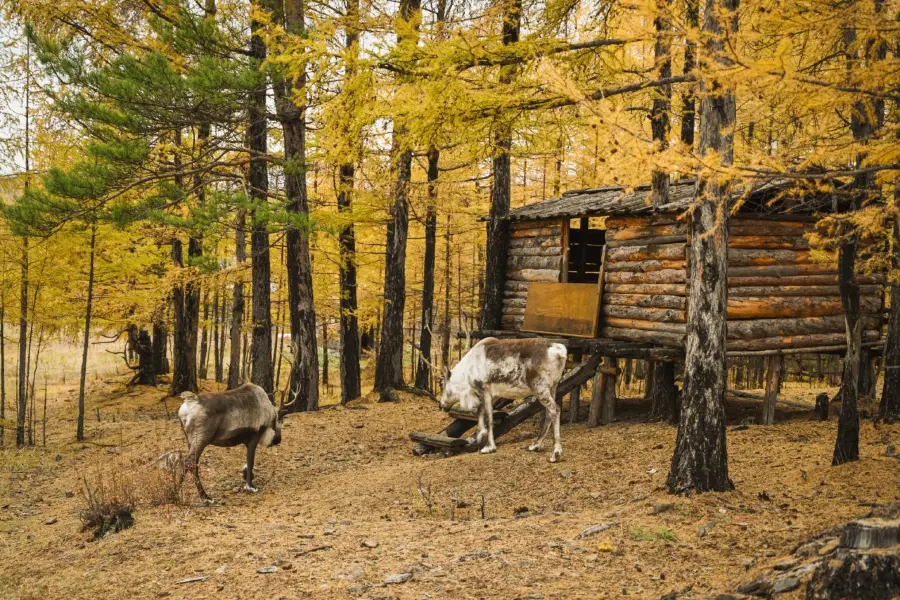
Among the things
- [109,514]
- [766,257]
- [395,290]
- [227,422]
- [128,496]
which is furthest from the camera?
[395,290]

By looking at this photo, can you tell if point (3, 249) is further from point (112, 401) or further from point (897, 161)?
point (897, 161)

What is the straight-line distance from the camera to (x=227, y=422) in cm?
900

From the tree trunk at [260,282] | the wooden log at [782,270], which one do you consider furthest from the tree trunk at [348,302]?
the wooden log at [782,270]

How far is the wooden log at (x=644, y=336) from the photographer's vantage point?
11.4 metres

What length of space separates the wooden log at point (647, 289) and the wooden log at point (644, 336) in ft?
2.31

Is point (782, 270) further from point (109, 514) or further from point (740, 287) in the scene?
point (109, 514)

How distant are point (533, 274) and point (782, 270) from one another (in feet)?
16.0

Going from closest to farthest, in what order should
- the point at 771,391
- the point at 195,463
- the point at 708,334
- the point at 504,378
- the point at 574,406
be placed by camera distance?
1. the point at 708,334
2. the point at 195,463
3. the point at 504,378
4. the point at 771,391
5. the point at 574,406

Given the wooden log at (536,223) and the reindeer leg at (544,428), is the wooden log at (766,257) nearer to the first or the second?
the wooden log at (536,223)

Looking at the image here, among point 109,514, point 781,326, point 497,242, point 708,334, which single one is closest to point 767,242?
point 781,326

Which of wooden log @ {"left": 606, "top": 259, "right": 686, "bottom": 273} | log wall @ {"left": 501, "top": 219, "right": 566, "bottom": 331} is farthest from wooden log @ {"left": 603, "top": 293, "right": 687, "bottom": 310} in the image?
log wall @ {"left": 501, "top": 219, "right": 566, "bottom": 331}

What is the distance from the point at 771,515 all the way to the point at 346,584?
4001 millimetres

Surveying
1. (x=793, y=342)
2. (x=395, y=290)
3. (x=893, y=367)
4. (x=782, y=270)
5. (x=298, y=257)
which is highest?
(x=298, y=257)

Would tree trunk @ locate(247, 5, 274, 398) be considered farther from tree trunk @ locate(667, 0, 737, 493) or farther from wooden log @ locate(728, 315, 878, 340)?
tree trunk @ locate(667, 0, 737, 493)
